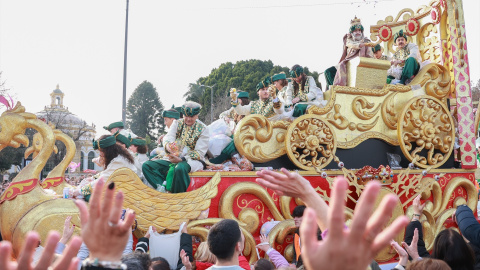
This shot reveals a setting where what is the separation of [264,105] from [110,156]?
231cm

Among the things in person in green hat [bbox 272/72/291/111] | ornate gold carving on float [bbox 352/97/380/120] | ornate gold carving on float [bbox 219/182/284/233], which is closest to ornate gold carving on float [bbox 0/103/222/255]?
ornate gold carving on float [bbox 219/182/284/233]

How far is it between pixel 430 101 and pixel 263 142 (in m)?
2.80

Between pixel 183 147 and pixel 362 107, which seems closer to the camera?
pixel 183 147

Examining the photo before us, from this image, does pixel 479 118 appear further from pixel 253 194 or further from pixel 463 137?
pixel 253 194

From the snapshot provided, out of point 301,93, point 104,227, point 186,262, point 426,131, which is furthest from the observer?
point 301,93

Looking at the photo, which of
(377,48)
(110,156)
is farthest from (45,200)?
(377,48)

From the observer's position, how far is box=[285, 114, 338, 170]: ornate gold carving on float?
5.81 meters

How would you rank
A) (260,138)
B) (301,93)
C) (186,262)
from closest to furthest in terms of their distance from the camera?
(186,262), (260,138), (301,93)

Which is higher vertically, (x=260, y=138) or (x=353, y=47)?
(x=353, y=47)

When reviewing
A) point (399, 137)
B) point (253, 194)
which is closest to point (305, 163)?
point (253, 194)

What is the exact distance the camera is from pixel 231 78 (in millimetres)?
29047

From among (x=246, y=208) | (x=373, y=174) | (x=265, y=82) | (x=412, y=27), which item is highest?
(x=412, y=27)

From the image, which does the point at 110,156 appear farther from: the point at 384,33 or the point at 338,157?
the point at 384,33

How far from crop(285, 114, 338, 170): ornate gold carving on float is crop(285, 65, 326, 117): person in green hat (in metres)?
0.38
